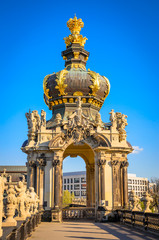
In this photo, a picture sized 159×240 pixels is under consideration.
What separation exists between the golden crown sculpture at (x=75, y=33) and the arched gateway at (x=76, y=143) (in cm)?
617

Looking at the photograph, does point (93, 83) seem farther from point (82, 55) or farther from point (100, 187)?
point (100, 187)

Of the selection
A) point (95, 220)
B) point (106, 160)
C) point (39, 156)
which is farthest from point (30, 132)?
point (95, 220)

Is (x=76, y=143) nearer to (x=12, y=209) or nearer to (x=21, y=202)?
(x=21, y=202)

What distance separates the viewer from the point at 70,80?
119ft

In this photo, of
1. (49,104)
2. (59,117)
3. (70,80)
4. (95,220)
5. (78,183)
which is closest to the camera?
(95,220)

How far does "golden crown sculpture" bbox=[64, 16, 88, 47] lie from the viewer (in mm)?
40719

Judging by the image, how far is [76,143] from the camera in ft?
105

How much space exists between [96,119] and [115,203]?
7874mm

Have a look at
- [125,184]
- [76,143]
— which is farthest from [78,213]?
[76,143]

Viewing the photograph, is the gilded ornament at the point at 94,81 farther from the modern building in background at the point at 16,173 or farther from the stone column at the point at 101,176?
the modern building in background at the point at 16,173

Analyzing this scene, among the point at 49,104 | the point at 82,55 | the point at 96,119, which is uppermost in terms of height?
the point at 82,55

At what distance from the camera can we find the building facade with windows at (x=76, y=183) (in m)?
156

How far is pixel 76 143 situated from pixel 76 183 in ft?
421

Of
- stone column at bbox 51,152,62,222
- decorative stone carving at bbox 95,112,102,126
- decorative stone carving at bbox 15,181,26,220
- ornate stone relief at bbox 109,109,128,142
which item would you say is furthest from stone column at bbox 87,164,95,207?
decorative stone carving at bbox 15,181,26,220
